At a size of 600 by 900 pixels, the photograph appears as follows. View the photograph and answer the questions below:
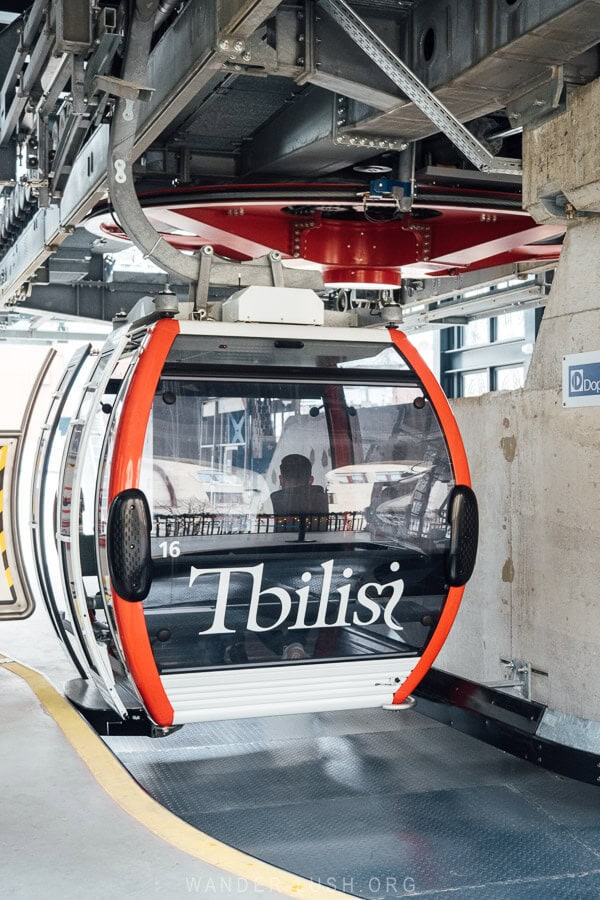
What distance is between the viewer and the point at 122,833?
361 centimetres

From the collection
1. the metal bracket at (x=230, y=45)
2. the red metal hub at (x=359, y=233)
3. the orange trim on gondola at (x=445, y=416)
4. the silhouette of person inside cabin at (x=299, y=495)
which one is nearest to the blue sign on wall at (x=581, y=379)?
the orange trim on gondola at (x=445, y=416)

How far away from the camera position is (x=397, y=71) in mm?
4434

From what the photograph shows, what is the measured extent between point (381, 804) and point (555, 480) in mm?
1707

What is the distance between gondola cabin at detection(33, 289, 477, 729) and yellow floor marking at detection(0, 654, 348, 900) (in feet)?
0.85

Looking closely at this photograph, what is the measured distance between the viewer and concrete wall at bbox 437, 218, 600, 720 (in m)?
4.64

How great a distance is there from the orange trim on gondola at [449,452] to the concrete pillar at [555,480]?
1.62 feet

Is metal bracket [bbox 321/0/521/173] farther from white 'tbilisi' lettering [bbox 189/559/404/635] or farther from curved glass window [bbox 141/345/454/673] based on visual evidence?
white 'tbilisi' lettering [bbox 189/559/404/635]

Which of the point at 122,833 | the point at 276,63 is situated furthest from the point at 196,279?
the point at 122,833

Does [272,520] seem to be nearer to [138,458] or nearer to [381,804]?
[138,458]

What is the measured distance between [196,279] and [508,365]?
51.9 feet

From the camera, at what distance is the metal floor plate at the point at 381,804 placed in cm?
389

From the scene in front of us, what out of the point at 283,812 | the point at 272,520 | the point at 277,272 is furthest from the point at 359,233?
the point at 283,812

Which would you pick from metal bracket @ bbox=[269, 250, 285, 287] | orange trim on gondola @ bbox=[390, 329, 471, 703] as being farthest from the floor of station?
metal bracket @ bbox=[269, 250, 285, 287]

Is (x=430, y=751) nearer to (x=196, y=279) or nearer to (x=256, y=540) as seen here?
(x=256, y=540)
